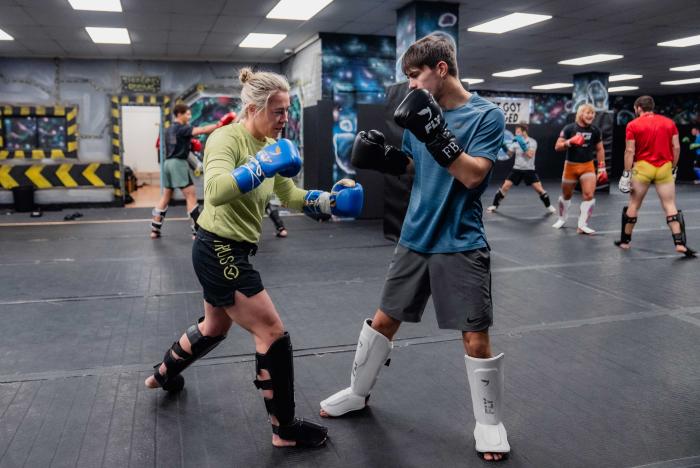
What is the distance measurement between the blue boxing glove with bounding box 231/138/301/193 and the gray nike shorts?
2.12ft

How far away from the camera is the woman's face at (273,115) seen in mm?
2111

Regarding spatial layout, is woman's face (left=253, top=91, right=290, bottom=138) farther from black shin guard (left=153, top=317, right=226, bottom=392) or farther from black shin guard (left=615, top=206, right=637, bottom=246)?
black shin guard (left=615, top=206, right=637, bottom=246)

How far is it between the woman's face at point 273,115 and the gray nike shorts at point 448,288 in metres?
0.72

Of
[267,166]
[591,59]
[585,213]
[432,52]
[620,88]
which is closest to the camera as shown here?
[267,166]

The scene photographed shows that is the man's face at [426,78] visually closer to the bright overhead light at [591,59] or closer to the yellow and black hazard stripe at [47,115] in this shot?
the yellow and black hazard stripe at [47,115]

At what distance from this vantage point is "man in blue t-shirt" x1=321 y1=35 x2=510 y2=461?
204cm

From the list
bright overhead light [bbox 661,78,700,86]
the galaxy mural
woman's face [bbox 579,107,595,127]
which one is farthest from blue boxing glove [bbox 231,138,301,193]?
bright overhead light [bbox 661,78,700,86]

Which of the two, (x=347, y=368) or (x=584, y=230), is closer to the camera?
(x=347, y=368)

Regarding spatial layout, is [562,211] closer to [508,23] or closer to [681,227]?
[681,227]

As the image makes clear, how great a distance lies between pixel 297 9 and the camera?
798cm

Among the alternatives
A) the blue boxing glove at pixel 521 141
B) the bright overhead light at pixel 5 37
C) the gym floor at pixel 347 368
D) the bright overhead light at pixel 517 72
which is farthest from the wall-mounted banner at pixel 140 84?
the bright overhead light at pixel 517 72

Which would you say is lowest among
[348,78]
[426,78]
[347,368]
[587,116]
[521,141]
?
[347,368]

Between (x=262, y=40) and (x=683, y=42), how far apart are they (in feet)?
26.2

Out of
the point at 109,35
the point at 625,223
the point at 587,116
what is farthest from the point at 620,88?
the point at 109,35
